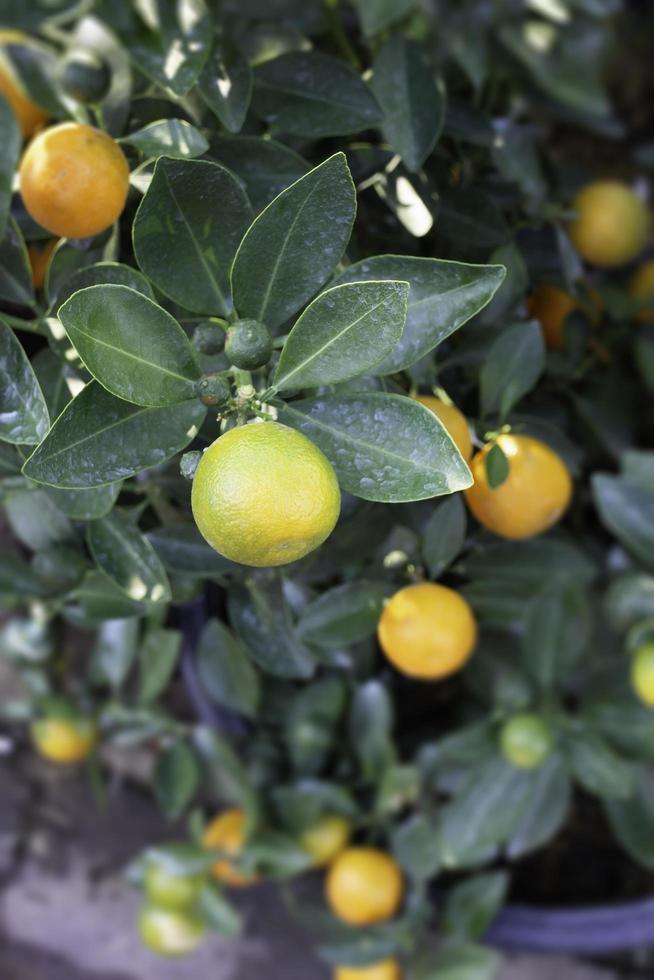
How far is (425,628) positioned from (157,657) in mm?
404

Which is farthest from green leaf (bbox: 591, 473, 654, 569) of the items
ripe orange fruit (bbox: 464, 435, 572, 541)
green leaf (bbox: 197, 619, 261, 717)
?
green leaf (bbox: 197, 619, 261, 717)

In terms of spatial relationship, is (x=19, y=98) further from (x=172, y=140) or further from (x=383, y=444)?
(x=383, y=444)

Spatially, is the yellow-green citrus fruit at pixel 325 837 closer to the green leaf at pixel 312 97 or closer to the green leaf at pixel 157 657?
the green leaf at pixel 157 657

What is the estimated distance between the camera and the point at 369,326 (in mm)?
424

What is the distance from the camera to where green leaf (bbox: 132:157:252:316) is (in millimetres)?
462

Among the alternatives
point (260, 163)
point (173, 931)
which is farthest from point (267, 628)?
point (173, 931)

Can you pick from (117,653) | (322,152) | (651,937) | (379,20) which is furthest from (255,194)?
(651,937)

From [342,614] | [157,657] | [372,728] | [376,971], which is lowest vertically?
[376,971]

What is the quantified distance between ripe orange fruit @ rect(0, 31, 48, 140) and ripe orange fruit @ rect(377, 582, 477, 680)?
422mm

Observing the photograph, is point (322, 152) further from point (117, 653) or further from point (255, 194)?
point (117, 653)

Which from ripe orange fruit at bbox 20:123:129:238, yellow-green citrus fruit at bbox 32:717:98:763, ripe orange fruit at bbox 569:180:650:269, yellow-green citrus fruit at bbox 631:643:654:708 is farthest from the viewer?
yellow-green citrus fruit at bbox 32:717:98:763

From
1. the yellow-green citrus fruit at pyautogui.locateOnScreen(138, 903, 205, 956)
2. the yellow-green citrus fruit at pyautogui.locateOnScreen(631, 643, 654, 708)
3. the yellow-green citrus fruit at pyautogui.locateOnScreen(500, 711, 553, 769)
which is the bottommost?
the yellow-green citrus fruit at pyautogui.locateOnScreen(138, 903, 205, 956)

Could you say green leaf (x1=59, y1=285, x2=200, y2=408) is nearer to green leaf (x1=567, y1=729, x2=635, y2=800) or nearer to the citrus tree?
the citrus tree

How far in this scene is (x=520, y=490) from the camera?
58 centimetres
